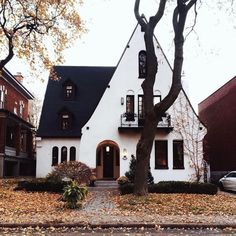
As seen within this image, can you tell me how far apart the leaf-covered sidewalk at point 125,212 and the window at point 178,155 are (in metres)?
11.2

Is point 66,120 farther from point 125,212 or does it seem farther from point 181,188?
point 125,212

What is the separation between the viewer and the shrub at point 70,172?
78.3 feet

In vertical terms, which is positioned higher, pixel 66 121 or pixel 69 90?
pixel 69 90

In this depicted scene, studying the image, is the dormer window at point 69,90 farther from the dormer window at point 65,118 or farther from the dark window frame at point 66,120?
the dark window frame at point 66,120

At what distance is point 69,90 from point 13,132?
8.51 meters

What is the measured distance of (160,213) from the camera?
47.5 ft

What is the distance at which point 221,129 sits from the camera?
35.4 meters

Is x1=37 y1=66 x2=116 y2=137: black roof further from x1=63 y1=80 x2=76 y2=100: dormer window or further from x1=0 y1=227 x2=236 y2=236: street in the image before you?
x1=0 y1=227 x2=236 y2=236: street

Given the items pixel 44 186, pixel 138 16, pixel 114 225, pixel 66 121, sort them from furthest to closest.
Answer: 1. pixel 66 121
2. pixel 44 186
3. pixel 138 16
4. pixel 114 225

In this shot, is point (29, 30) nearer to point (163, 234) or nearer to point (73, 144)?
point (73, 144)

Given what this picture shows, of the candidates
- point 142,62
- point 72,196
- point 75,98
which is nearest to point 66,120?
point 75,98

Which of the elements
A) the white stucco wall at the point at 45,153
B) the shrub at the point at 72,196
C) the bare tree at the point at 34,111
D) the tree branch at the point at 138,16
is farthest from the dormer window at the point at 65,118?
the bare tree at the point at 34,111

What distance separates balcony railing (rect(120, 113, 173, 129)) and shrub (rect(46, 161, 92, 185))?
5705 mm

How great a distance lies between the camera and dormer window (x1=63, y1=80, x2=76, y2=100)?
3469cm
